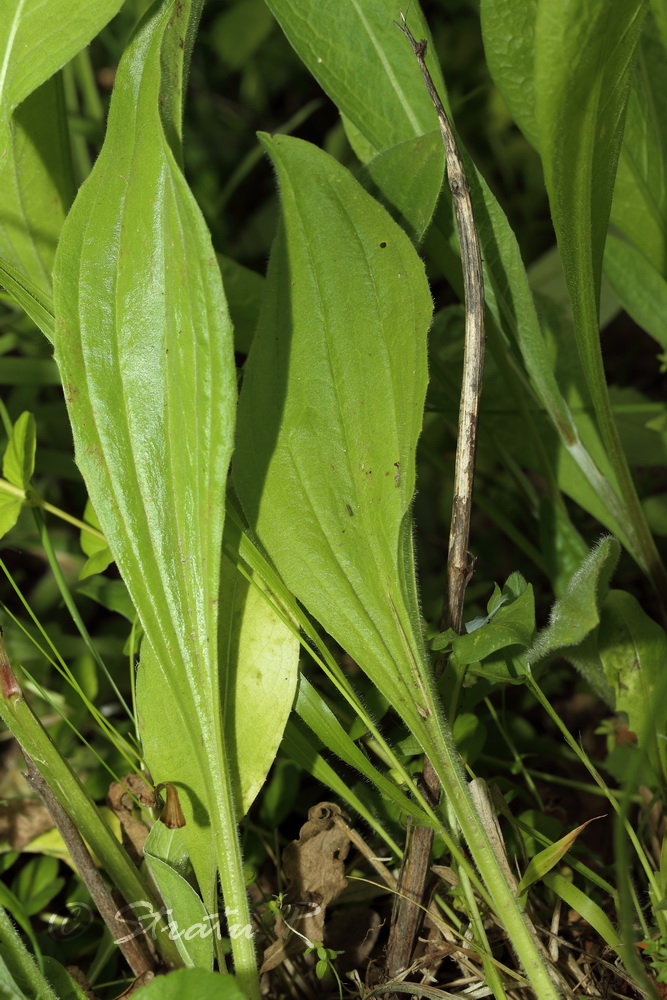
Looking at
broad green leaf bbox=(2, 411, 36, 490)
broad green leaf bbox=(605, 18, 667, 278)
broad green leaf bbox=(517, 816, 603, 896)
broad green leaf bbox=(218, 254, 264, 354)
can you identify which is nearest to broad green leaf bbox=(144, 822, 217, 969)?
broad green leaf bbox=(517, 816, 603, 896)

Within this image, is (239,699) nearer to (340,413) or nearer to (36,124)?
(340,413)

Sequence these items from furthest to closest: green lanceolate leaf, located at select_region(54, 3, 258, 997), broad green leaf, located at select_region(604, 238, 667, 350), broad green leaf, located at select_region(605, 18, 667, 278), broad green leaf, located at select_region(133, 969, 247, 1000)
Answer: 1. broad green leaf, located at select_region(604, 238, 667, 350)
2. broad green leaf, located at select_region(605, 18, 667, 278)
3. green lanceolate leaf, located at select_region(54, 3, 258, 997)
4. broad green leaf, located at select_region(133, 969, 247, 1000)

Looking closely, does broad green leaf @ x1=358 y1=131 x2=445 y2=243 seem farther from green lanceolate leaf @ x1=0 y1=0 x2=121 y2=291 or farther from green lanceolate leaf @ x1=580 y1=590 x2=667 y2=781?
green lanceolate leaf @ x1=580 y1=590 x2=667 y2=781

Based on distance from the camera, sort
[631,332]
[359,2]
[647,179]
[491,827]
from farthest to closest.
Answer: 1. [631,332]
2. [647,179]
3. [359,2]
4. [491,827]

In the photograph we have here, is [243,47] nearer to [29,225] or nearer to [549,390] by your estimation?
[29,225]

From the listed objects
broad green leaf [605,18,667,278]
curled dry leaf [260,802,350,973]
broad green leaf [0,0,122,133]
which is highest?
broad green leaf [0,0,122,133]

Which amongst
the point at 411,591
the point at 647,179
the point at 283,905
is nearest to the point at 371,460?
the point at 411,591
